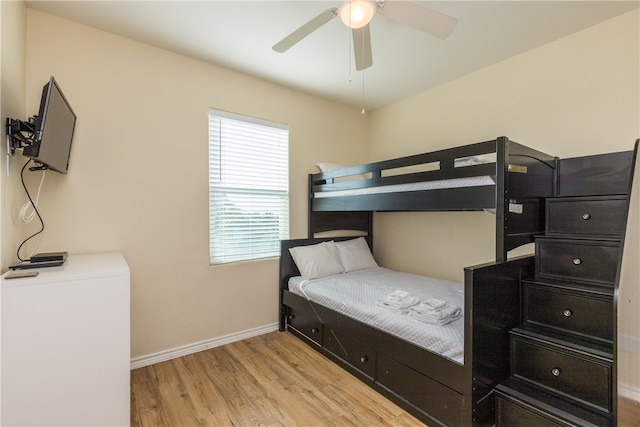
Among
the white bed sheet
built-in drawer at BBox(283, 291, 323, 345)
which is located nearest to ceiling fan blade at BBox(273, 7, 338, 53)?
the white bed sheet

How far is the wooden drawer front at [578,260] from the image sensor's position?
1715mm

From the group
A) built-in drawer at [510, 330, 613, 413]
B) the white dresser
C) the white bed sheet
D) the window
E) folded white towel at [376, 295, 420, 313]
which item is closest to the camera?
the white dresser

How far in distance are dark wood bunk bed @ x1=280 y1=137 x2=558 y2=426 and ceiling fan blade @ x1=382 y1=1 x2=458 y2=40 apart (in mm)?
709

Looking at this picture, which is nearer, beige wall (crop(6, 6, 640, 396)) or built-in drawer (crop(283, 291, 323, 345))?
beige wall (crop(6, 6, 640, 396))

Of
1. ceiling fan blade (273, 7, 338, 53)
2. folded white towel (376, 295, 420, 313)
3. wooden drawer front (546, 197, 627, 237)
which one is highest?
ceiling fan blade (273, 7, 338, 53)

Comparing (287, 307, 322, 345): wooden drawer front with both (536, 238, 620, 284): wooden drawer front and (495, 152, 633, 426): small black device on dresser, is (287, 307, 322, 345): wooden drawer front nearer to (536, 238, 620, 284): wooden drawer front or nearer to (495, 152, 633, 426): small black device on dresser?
(495, 152, 633, 426): small black device on dresser

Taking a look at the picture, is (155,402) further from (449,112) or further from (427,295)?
(449,112)

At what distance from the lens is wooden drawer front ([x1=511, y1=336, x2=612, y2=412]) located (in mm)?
1431

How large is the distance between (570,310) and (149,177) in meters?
3.00

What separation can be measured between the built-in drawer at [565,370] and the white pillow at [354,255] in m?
1.71

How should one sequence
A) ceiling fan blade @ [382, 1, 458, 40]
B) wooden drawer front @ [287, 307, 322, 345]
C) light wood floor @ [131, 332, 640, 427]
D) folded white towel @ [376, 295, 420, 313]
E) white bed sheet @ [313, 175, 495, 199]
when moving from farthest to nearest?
wooden drawer front @ [287, 307, 322, 345], folded white towel @ [376, 295, 420, 313], white bed sheet @ [313, 175, 495, 199], light wood floor @ [131, 332, 640, 427], ceiling fan blade @ [382, 1, 458, 40]

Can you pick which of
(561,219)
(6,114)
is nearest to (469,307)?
(561,219)

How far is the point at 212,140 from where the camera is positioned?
272 cm

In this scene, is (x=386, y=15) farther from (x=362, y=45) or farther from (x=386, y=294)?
(x=386, y=294)
